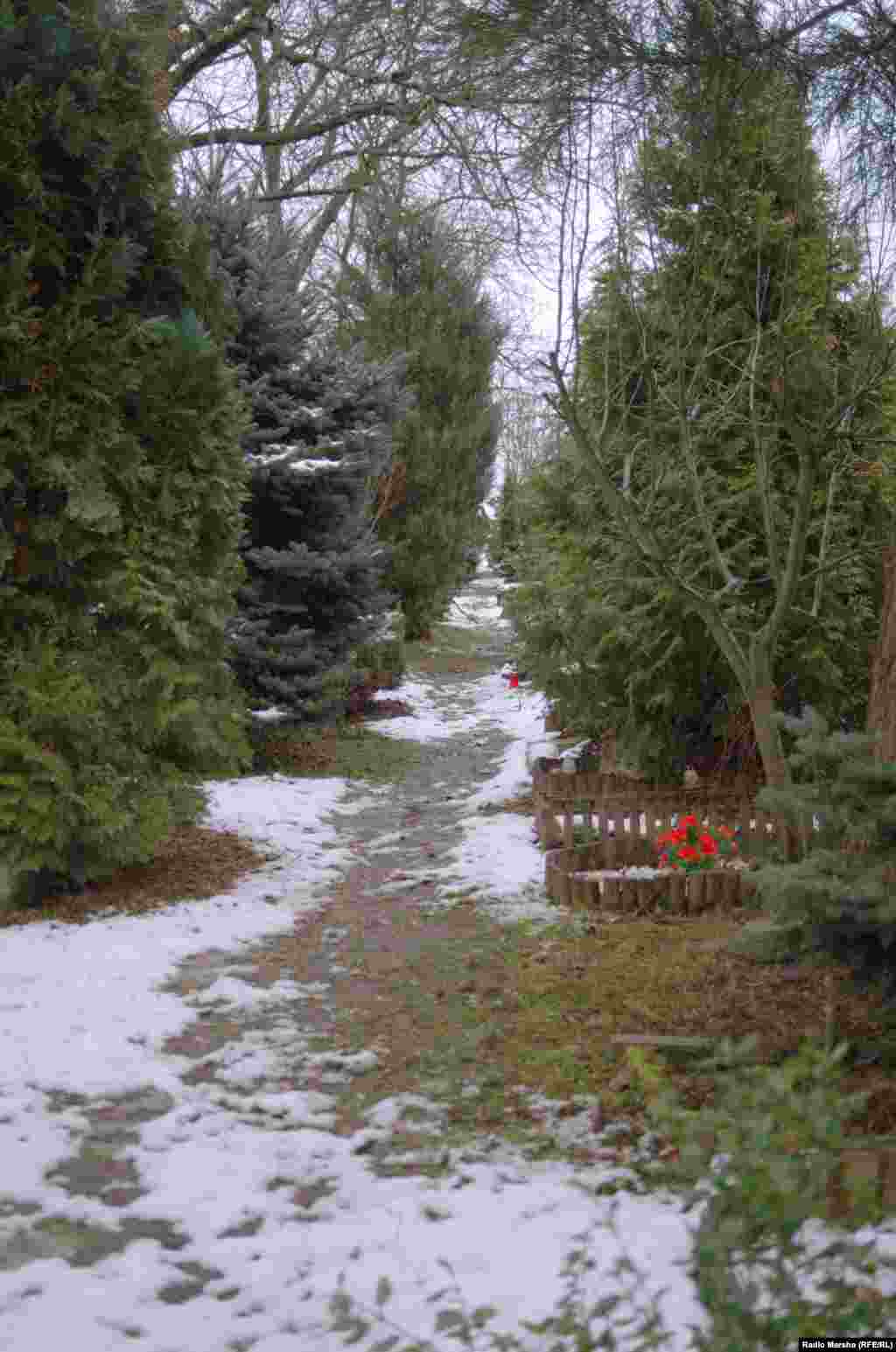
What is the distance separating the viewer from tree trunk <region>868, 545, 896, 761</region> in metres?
3.69

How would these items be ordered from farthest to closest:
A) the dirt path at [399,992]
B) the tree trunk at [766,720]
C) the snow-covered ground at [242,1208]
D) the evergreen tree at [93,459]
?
the evergreen tree at [93,459] < the tree trunk at [766,720] < the dirt path at [399,992] < the snow-covered ground at [242,1208]

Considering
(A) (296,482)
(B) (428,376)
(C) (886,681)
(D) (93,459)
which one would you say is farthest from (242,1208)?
(B) (428,376)

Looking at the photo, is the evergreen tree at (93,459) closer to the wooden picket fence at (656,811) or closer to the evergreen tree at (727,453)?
the wooden picket fence at (656,811)

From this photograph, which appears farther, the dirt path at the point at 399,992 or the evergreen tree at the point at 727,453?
the evergreen tree at the point at 727,453

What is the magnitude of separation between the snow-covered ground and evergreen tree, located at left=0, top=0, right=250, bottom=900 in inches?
34.0

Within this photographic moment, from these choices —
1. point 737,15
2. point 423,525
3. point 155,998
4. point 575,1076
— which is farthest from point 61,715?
point 423,525

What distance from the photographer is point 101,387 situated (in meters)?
5.48

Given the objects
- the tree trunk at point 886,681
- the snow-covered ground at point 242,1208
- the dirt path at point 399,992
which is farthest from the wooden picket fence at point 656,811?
the snow-covered ground at point 242,1208

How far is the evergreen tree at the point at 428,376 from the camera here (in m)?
18.1

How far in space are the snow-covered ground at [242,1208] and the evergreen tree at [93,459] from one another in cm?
86

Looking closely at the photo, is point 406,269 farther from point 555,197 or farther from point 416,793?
point 555,197

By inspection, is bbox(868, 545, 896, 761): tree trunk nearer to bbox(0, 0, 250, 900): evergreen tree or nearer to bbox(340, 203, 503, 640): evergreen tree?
bbox(0, 0, 250, 900): evergreen tree

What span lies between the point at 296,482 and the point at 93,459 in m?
4.44

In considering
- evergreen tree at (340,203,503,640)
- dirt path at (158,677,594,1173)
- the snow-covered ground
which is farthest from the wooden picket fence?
evergreen tree at (340,203,503,640)
